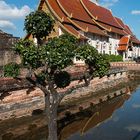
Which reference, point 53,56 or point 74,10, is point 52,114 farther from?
point 74,10

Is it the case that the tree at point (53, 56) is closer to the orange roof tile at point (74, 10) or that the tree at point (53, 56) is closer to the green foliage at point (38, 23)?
the green foliage at point (38, 23)

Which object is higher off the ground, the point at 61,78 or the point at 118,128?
the point at 61,78

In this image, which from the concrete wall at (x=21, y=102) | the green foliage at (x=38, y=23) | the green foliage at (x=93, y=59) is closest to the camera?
the green foliage at (x=38, y=23)

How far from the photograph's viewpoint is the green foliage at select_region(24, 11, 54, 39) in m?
15.8

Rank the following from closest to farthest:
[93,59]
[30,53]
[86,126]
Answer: [30,53]
[93,59]
[86,126]

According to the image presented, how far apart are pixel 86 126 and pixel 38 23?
899cm

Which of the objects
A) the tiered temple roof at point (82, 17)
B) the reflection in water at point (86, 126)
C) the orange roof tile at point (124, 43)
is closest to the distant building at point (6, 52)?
the reflection in water at point (86, 126)

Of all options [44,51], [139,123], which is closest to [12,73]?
[44,51]

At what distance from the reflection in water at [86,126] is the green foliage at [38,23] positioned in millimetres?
6554

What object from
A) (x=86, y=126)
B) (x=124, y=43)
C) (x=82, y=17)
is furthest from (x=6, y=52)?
(x=124, y=43)

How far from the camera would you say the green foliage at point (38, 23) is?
1576cm

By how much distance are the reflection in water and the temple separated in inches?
761

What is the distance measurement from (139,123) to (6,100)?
347 inches

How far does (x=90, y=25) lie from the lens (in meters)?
53.7
